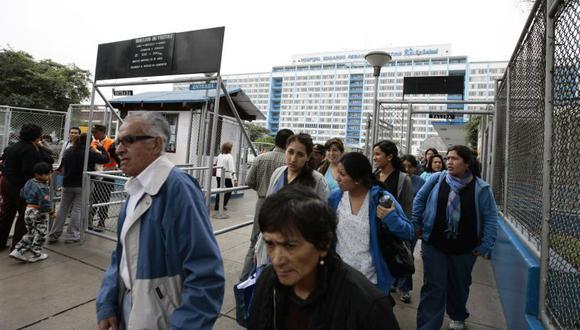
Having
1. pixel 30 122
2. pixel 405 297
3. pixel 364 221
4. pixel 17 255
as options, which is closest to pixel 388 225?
pixel 364 221

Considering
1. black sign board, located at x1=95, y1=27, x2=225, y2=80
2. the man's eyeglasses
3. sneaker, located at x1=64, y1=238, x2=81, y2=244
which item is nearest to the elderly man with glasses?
the man's eyeglasses

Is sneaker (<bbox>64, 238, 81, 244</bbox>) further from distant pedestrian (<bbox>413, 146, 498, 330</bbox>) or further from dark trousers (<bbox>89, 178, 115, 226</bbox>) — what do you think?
distant pedestrian (<bbox>413, 146, 498, 330</bbox>)

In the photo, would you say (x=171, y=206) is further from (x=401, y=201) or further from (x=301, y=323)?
(x=401, y=201)

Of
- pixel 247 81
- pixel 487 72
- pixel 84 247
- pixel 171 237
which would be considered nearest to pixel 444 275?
pixel 171 237

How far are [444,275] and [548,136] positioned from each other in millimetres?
1563

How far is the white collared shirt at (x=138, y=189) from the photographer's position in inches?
59.5

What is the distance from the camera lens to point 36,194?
4.37m

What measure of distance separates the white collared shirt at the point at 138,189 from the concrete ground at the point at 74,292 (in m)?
1.77

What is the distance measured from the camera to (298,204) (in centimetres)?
117

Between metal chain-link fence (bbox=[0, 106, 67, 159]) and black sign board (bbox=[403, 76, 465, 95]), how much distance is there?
895 cm

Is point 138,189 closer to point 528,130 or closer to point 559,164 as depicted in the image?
point 559,164

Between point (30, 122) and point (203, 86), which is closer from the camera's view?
point (203, 86)

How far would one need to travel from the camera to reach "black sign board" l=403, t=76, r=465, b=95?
22.6 feet

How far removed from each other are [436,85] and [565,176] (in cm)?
574
